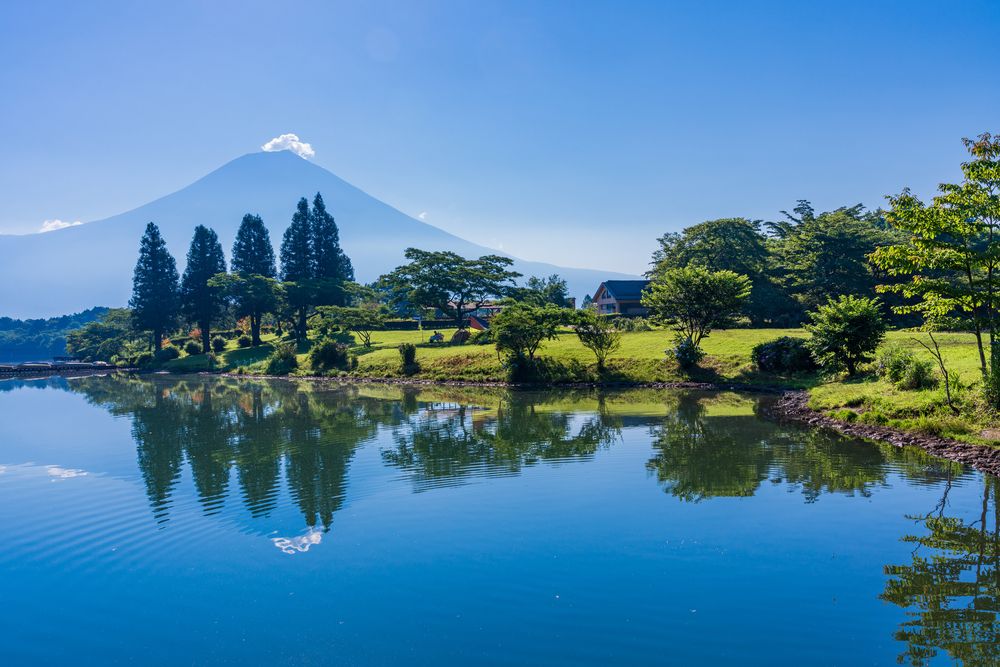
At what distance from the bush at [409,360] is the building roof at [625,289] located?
97.0 ft

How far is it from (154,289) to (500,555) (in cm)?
6253

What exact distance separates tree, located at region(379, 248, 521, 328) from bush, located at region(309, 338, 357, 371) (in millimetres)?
10964

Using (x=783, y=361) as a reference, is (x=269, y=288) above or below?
above

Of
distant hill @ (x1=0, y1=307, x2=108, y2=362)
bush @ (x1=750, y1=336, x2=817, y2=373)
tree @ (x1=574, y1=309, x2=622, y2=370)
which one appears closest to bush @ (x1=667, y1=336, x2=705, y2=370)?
bush @ (x1=750, y1=336, x2=817, y2=373)

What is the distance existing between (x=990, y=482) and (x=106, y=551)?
637 inches

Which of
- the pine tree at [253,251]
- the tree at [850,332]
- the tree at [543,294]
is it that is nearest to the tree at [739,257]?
the tree at [543,294]

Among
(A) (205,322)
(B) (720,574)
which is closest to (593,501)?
(B) (720,574)

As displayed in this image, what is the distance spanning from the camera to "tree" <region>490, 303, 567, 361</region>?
33.8m

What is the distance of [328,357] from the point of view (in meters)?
45.5

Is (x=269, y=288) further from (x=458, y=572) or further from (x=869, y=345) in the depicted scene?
(x=458, y=572)

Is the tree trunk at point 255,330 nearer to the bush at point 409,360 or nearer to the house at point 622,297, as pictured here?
the bush at point 409,360

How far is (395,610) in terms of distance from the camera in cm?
756

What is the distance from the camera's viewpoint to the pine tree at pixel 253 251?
63969 millimetres

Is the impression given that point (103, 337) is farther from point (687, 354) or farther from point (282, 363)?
point (687, 354)
